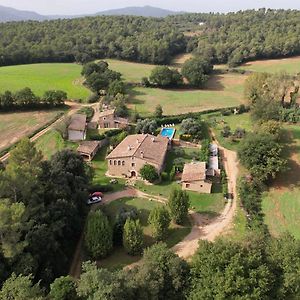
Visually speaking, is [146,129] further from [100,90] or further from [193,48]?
[193,48]

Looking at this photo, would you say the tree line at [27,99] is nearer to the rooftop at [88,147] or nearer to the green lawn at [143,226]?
the rooftop at [88,147]

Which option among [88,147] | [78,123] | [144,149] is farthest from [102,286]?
[78,123]

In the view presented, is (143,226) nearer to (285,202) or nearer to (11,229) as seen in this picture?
(11,229)

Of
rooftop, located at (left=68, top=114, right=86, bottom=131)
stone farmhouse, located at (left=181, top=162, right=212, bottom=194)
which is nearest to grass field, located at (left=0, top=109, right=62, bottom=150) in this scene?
rooftop, located at (left=68, top=114, right=86, bottom=131)

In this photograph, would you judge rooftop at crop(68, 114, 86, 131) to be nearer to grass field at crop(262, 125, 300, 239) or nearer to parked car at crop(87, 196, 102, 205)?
parked car at crop(87, 196, 102, 205)

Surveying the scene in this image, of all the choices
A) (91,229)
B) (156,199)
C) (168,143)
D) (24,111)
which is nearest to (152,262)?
(91,229)
